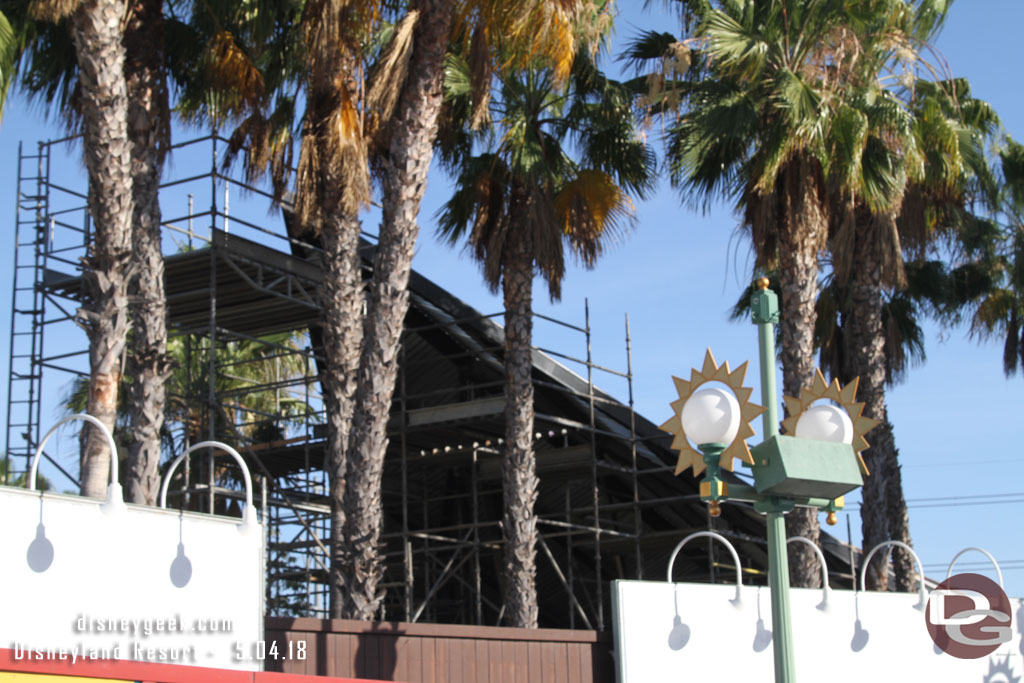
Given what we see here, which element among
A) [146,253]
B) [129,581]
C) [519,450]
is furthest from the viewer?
[519,450]

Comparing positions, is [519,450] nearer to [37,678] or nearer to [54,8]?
[54,8]

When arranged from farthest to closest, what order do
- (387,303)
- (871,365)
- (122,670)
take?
(871,365), (387,303), (122,670)

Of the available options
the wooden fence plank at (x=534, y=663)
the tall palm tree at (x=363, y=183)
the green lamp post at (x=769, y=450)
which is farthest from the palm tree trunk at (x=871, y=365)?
the green lamp post at (x=769, y=450)

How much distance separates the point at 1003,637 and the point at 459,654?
578 cm

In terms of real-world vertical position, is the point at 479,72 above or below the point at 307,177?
above

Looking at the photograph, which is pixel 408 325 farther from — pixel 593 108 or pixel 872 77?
pixel 872 77

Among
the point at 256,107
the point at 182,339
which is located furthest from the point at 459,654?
the point at 182,339

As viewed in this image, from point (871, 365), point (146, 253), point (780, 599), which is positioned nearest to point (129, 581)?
point (780, 599)

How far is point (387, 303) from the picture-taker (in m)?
12.4

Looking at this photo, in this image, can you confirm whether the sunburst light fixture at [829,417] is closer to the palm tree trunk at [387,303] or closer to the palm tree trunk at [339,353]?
the palm tree trunk at [387,303]

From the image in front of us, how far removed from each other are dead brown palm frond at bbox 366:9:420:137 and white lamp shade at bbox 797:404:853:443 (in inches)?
279

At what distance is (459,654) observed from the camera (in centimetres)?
996

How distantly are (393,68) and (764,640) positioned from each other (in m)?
7.00

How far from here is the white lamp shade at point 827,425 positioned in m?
7.48
